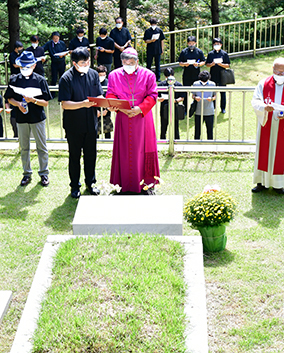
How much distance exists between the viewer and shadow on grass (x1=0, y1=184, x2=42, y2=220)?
7861mm

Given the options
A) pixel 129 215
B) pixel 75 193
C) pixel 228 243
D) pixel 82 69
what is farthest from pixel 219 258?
pixel 82 69

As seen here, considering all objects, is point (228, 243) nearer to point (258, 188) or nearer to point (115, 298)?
point (258, 188)

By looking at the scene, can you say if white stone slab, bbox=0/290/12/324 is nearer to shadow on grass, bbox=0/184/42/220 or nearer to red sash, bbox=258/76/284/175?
shadow on grass, bbox=0/184/42/220

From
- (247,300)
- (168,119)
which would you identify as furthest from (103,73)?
(247,300)

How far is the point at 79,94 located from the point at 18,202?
184 cm

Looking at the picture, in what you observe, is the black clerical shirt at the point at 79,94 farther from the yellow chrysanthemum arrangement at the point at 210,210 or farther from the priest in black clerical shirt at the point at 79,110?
the yellow chrysanthemum arrangement at the point at 210,210

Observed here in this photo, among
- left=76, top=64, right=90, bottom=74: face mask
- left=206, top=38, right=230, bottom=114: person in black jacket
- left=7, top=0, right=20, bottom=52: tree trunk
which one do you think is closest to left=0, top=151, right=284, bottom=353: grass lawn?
left=76, top=64, right=90, bottom=74: face mask

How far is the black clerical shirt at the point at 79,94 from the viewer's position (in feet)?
25.6

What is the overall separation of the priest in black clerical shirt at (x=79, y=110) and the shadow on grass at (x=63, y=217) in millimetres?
238

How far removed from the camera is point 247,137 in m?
11.4

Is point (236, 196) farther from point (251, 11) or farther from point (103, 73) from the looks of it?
point (251, 11)

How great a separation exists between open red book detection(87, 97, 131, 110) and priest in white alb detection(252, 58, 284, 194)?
197 cm

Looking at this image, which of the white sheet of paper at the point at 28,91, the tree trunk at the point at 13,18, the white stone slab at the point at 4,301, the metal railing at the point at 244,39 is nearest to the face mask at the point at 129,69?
the white sheet of paper at the point at 28,91

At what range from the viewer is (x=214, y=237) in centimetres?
654
